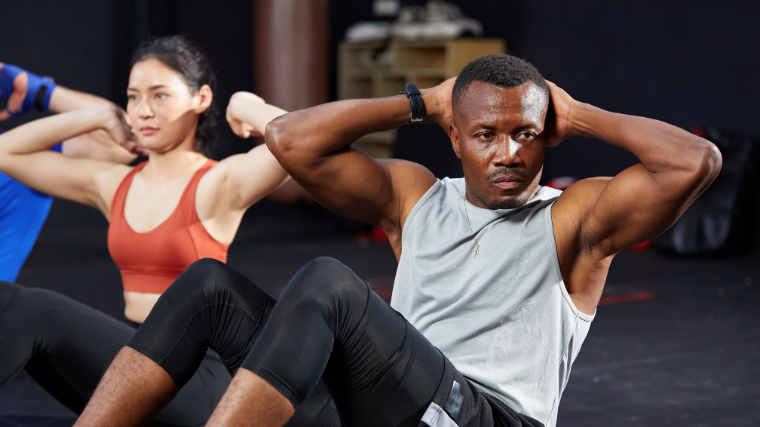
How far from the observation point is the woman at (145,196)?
5.27 ft

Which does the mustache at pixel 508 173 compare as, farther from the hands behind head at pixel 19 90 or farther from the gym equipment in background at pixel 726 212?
the gym equipment in background at pixel 726 212

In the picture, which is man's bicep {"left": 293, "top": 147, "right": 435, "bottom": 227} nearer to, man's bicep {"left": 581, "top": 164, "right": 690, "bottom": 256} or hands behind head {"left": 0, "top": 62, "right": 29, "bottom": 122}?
man's bicep {"left": 581, "top": 164, "right": 690, "bottom": 256}

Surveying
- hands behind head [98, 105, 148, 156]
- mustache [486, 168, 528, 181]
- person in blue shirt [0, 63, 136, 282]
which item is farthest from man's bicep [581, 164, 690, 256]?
person in blue shirt [0, 63, 136, 282]

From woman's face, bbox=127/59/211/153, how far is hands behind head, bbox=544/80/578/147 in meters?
0.88

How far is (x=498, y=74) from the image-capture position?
1401 mm

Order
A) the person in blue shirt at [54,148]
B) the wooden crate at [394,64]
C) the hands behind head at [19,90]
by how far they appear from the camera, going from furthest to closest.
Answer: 1. the wooden crate at [394,64]
2. the hands behind head at [19,90]
3. the person in blue shirt at [54,148]

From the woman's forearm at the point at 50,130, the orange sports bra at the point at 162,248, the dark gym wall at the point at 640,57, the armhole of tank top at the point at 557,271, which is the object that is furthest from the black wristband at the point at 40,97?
the dark gym wall at the point at 640,57

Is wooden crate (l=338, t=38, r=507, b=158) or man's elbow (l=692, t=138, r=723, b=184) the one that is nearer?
man's elbow (l=692, t=138, r=723, b=184)

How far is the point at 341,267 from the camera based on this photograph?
1.22m

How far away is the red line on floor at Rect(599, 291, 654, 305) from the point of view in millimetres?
3762

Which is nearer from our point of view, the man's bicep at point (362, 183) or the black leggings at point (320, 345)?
the black leggings at point (320, 345)

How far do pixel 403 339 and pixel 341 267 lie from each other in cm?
14

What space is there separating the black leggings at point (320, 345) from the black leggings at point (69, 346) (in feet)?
0.88

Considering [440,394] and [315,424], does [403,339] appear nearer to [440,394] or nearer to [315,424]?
[440,394]
